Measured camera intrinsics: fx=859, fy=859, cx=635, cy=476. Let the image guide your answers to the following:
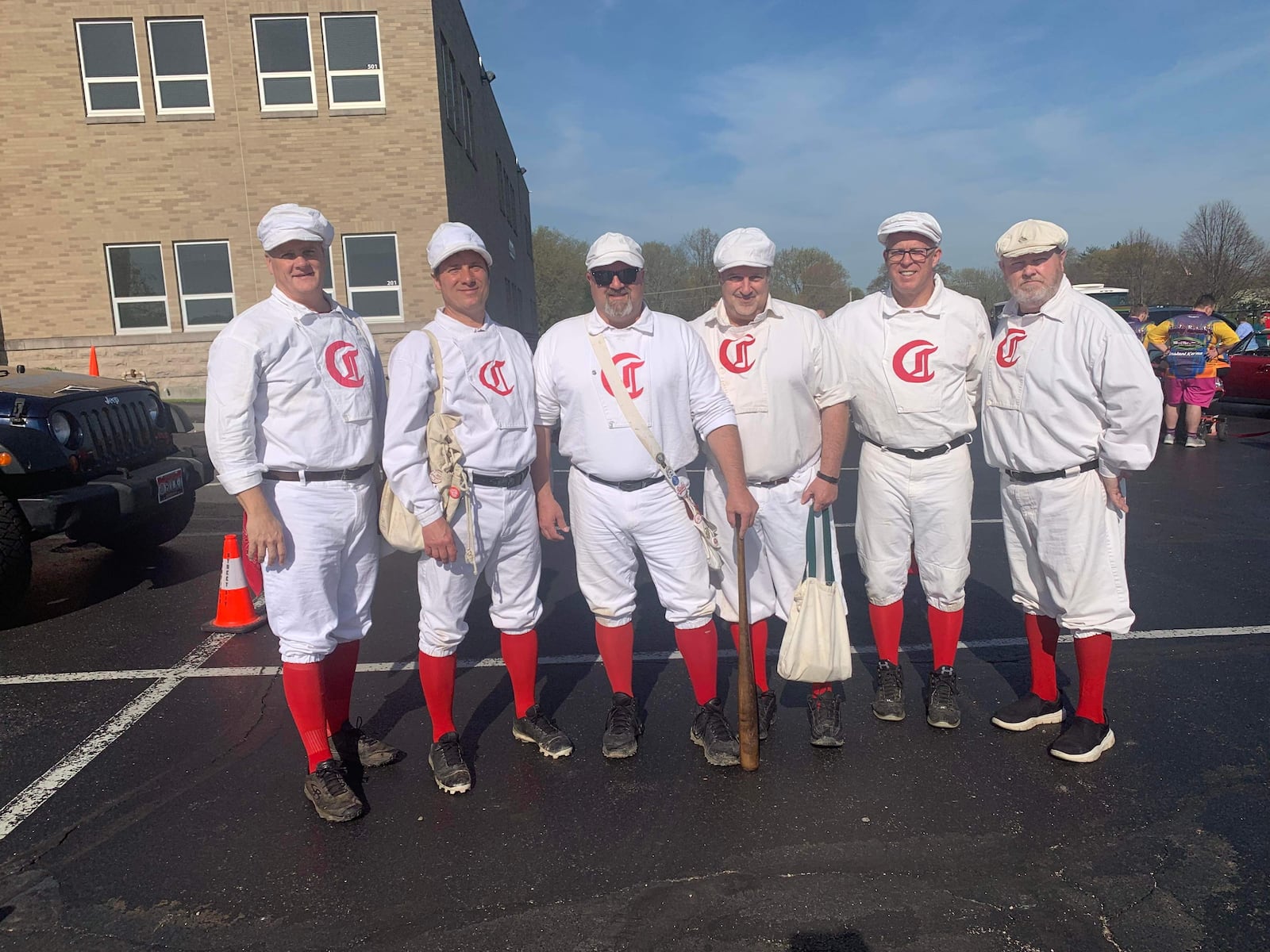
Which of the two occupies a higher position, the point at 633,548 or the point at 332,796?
the point at 633,548

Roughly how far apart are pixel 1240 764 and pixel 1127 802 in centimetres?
61

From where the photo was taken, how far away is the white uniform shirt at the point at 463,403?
3.25 m

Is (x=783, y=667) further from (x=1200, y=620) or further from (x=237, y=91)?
(x=237, y=91)

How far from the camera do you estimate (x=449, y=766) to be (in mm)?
3393

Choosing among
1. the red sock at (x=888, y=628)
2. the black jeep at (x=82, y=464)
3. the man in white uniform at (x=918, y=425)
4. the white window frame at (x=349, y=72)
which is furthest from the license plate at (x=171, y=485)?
the white window frame at (x=349, y=72)

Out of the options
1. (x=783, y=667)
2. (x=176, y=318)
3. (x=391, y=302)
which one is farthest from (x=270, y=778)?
(x=176, y=318)

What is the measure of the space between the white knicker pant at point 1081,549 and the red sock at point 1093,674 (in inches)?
1.7

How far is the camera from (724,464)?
3.54 metres

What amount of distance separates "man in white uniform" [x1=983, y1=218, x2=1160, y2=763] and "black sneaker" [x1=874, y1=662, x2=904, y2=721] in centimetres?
65

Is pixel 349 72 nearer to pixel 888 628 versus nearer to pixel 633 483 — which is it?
pixel 633 483

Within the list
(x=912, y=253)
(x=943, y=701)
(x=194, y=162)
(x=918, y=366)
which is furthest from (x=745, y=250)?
(x=194, y=162)

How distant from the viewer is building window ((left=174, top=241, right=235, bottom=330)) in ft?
60.0

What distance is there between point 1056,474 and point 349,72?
18431mm

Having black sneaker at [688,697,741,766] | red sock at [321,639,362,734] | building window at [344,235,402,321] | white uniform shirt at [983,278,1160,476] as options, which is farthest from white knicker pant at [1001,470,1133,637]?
building window at [344,235,402,321]
